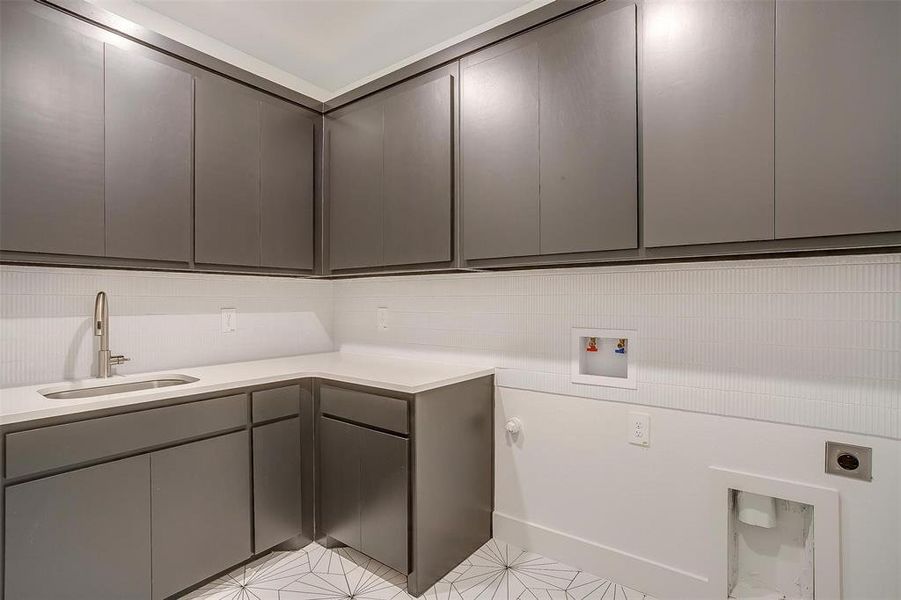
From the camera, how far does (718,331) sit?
1673mm

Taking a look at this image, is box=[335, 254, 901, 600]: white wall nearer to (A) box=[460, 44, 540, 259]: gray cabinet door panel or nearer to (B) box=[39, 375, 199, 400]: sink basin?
(A) box=[460, 44, 540, 259]: gray cabinet door panel

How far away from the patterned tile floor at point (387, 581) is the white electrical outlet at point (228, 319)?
1.17 m

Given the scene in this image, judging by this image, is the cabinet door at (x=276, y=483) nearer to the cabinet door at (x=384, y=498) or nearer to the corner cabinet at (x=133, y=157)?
the cabinet door at (x=384, y=498)

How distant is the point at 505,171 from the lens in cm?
187

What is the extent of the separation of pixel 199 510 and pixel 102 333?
0.85 m

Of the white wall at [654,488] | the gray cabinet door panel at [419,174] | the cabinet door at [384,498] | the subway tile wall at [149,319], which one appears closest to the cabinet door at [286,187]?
the subway tile wall at [149,319]

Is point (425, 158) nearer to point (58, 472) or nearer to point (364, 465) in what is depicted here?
point (364, 465)

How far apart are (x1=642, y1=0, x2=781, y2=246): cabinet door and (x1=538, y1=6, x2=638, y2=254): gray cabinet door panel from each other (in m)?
0.06

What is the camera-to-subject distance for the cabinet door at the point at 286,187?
2312mm

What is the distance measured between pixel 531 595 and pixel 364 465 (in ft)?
2.80

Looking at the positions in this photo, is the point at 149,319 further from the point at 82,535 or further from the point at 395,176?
the point at 395,176

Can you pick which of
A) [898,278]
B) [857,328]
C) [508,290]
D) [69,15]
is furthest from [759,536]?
[69,15]

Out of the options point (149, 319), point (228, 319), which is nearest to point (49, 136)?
point (149, 319)

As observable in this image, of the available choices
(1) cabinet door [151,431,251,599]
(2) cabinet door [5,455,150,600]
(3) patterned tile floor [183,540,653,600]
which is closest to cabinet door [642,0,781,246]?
(3) patterned tile floor [183,540,653,600]
